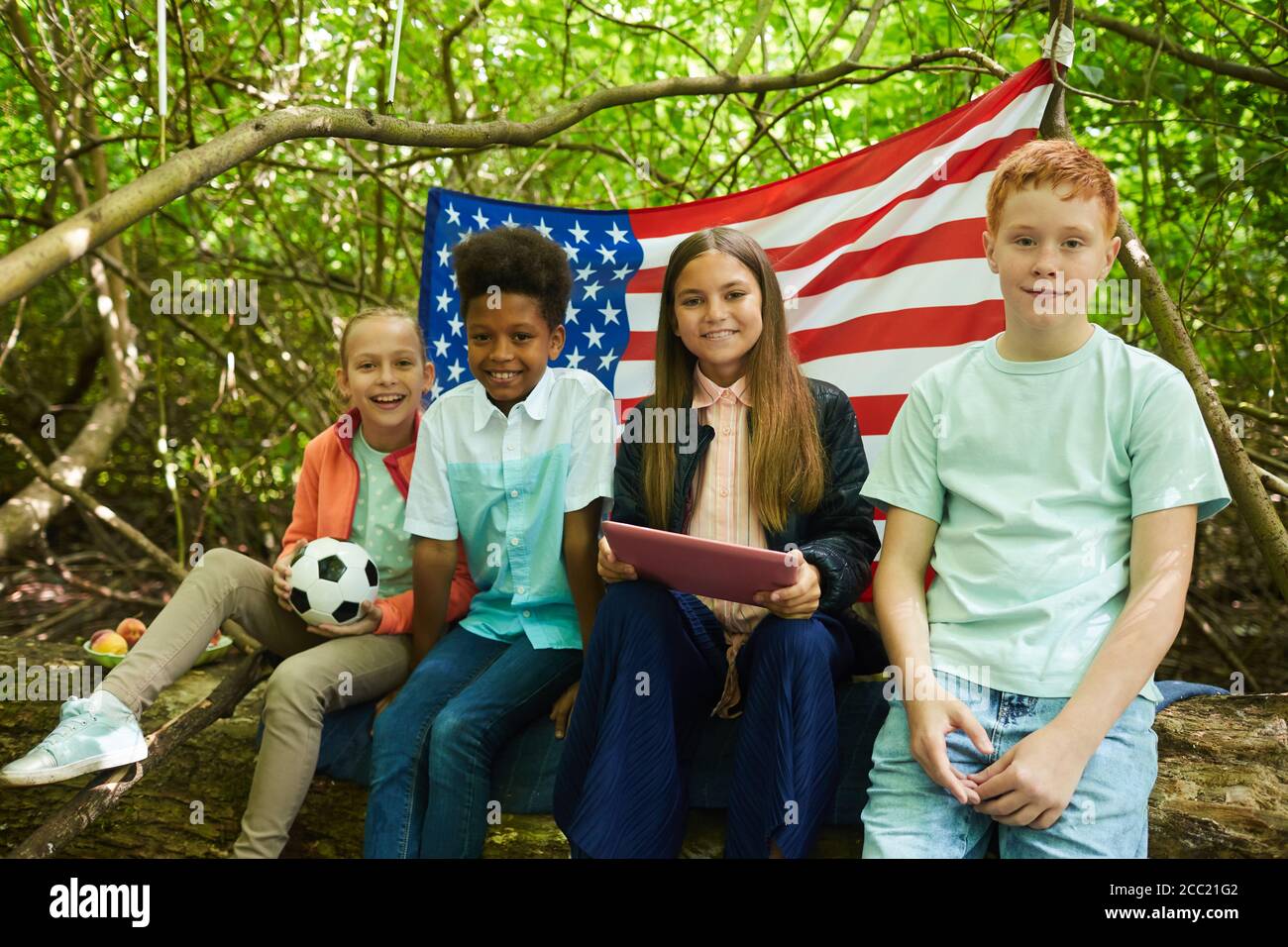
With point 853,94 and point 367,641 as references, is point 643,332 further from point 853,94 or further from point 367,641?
point 853,94

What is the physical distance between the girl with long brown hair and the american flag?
61 centimetres

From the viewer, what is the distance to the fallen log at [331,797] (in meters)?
2.19

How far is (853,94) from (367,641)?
3.63 metres

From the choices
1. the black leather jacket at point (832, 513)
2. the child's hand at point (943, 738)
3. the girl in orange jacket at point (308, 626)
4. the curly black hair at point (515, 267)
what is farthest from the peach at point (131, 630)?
the child's hand at point (943, 738)

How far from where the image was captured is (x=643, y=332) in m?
3.55

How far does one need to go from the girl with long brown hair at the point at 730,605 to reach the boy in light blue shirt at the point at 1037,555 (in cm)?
16

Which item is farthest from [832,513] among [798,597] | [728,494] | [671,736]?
[671,736]

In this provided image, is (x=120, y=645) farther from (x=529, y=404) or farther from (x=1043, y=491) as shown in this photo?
(x=1043, y=491)

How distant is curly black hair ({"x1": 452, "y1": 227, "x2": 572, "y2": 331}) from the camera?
9.55 ft

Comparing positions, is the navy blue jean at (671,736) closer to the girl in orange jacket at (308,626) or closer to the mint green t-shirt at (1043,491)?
the mint green t-shirt at (1043,491)

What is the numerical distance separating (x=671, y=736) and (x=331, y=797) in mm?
1059

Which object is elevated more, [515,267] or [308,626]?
[515,267]

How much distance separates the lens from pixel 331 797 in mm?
2828
